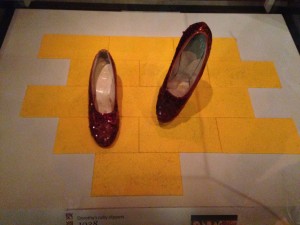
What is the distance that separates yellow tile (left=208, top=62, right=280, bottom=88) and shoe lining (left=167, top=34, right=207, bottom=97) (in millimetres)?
183

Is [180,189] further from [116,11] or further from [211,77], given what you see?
[116,11]

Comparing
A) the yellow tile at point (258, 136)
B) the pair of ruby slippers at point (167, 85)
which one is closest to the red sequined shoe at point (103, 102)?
the pair of ruby slippers at point (167, 85)

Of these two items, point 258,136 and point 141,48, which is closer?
point 258,136

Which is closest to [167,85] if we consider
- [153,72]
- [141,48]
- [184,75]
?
[184,75]

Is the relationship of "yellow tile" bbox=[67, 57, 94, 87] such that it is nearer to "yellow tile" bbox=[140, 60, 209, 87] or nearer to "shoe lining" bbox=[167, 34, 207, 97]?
"yellow tile" bbox=[140, 60, 209, 87]

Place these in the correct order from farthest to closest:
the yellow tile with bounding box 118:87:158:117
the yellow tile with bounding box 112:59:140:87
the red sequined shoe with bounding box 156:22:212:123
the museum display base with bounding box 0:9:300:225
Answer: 1. the yellow tile with bounding box 112:59:140:87
2. the yellow tile with bounding box 118:87:158:117
3. the red sequined shoe with bounding box 156:22:212:123
4. the museum display base with bounding box 0:9:300:225

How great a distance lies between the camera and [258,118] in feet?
4.03

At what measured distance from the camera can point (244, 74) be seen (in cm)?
138

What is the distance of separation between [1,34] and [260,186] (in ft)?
4.88

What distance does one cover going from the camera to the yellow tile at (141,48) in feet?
4.68

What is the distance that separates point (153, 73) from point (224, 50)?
0.44m

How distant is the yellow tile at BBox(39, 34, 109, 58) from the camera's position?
1.41m

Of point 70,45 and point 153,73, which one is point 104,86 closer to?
point 153,73

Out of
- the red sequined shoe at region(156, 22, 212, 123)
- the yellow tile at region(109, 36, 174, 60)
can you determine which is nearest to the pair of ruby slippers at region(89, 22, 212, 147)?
the red sequined shoe at region(156, 22, 212, 123)
